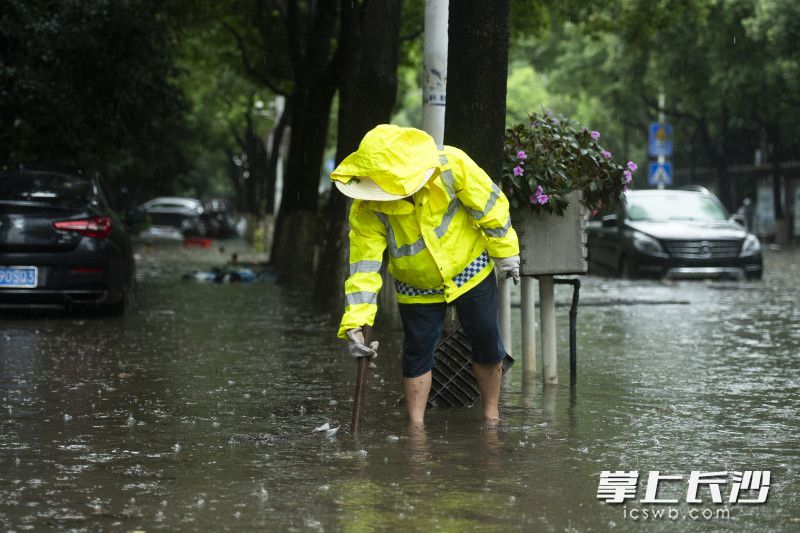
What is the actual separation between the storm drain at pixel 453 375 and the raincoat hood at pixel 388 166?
1864mm

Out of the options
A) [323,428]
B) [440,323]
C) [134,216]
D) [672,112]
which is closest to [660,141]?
[672,112]

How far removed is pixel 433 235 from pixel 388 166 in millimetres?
517

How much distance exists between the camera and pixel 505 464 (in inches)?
271

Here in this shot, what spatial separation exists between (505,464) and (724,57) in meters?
36.8

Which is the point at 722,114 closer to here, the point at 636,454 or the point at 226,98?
the point at 226,98

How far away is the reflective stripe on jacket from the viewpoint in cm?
749

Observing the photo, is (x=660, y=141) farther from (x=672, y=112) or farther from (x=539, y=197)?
(x=539, y=197)

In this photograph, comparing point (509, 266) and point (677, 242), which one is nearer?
point (509, 266)

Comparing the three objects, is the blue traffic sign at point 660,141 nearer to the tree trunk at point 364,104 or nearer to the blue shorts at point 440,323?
the tree trunk at point 364,104

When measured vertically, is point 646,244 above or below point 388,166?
below

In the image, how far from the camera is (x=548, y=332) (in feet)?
32.6

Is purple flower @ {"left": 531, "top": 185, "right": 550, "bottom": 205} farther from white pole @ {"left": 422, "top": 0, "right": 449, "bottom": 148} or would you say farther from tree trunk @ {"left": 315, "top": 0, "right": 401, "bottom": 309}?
tree trunk @ {"left": 315, "top": 0, "right": 401, "bottom": 309}

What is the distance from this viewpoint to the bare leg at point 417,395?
7949 mm

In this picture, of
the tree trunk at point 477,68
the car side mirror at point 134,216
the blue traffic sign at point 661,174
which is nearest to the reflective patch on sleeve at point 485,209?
the tree trunk at point 477,68
